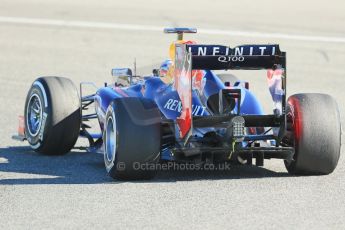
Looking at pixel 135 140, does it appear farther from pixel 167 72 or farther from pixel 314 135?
pixel 314 135

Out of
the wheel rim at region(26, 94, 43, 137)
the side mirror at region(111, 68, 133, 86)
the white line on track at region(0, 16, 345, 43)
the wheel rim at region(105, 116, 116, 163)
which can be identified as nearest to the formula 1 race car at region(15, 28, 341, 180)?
the wheel rim at region(105, 116, 116, 163)

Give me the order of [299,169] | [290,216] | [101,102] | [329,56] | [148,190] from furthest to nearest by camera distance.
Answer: [329,56]
[101,102]
[299,169]
[148,190]
[290,216]

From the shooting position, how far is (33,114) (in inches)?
448

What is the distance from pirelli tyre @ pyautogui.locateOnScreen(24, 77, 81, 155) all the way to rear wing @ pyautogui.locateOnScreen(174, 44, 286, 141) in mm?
1749

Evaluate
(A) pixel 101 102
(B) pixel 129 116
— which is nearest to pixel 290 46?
(A) pixel 101 102

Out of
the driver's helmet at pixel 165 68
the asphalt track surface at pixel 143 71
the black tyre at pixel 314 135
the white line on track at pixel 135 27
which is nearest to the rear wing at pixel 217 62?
the black tyre at pixel 314 135

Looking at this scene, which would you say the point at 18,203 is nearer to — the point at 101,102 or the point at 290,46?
the point at 101,102

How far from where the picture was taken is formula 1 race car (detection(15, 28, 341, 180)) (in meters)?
9.12

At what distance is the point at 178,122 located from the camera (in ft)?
30.8

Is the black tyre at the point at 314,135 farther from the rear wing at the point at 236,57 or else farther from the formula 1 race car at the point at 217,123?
the rear wing at the point at 236,57

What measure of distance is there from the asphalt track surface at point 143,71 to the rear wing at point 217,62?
2.14 feet

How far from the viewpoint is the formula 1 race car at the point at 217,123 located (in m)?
9.12

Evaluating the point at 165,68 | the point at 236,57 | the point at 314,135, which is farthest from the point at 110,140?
the point at 314,135

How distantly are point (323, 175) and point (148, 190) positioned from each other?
1.78m
